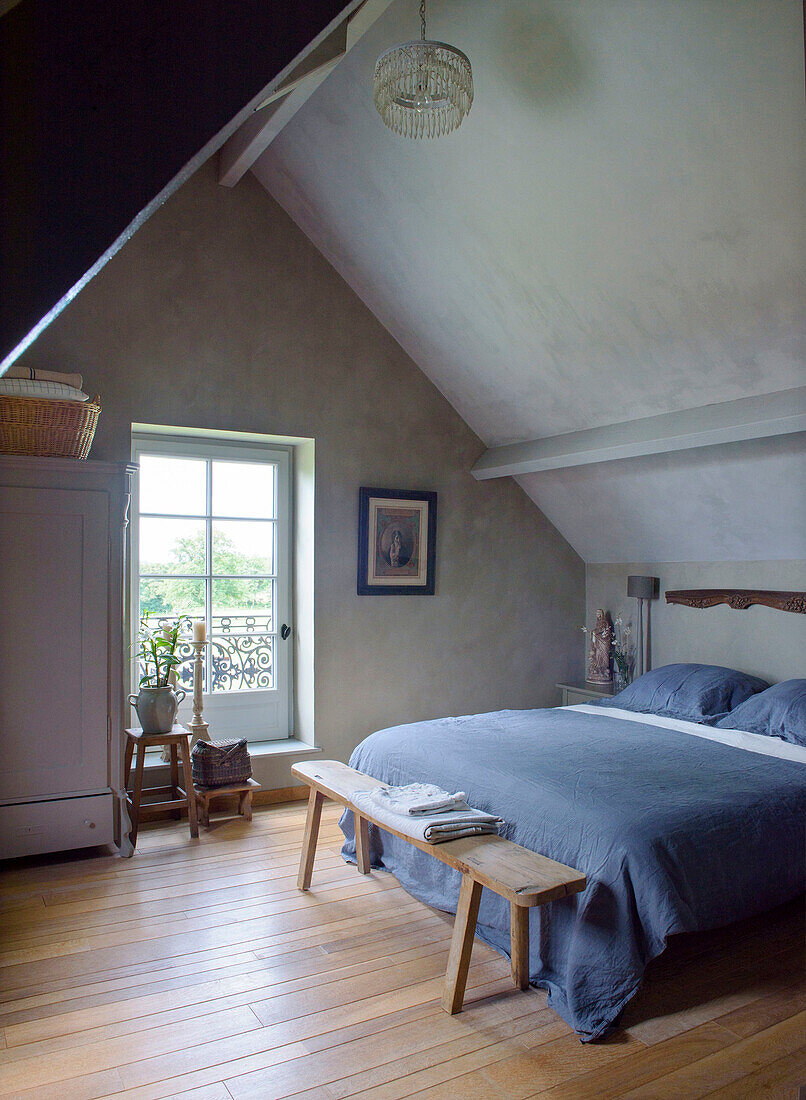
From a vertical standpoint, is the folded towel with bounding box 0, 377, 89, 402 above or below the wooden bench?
above

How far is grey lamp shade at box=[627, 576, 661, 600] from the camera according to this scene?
5.06 metres

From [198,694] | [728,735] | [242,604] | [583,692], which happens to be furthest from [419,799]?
[583,692]

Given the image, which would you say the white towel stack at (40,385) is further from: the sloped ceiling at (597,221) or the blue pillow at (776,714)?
the blue pillow at (776,714)

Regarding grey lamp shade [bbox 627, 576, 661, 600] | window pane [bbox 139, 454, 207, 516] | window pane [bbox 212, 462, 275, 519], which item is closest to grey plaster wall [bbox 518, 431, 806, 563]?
grey lamp shade [bbox 627, 576, 661, 600]

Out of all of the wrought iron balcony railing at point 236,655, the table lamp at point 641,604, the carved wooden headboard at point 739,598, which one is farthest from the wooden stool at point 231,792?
the carved wooden headboard at point 739,598

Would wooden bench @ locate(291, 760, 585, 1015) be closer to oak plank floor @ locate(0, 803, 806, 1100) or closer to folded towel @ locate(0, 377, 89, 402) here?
oak plank floor @ locate(0, 803, 806, 1100)

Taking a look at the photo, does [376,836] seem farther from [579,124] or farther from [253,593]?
[579,124]

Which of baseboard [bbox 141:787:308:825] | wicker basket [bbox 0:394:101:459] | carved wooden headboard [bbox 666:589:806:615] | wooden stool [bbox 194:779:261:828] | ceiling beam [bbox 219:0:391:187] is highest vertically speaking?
ceiling beam [bbox 219:0:391:187]

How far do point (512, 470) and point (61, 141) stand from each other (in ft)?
14.8

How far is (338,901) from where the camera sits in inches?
126

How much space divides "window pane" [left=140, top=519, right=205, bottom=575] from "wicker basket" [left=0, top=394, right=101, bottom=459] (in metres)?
0.86

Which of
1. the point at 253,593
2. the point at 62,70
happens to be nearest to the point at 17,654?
the point at 253,593

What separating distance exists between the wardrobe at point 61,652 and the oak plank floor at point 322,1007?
326 millimetres

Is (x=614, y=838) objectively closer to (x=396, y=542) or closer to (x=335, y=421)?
(x=396, y=542)
